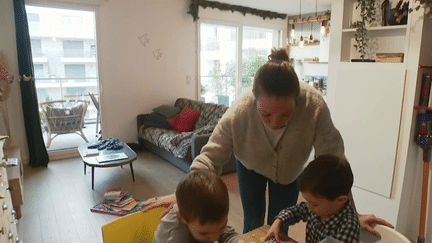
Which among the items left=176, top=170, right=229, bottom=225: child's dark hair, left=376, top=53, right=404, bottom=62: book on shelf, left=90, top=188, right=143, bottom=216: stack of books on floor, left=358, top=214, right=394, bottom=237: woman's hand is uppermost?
left=376, top=53, right=404, bottom=62: book on shelf

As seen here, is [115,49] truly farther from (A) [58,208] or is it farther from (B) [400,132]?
(B) [400,132]

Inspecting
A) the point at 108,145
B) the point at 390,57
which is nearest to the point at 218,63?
the point at 108,145

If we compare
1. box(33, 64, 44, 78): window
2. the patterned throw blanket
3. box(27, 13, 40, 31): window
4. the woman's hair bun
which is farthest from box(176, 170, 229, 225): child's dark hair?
box(33, 64, 44, 78): window

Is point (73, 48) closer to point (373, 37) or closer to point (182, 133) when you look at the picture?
point (182, 133)

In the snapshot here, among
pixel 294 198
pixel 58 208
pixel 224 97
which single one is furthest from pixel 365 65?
pixel 224 97

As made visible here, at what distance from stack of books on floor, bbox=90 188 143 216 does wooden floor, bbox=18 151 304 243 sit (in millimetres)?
74

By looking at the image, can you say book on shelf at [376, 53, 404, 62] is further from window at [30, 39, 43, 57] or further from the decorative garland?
window at [30, 39, 43, 57]

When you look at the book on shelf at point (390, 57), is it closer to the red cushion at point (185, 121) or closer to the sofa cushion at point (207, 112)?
the sofa cushion at point (207, 112)

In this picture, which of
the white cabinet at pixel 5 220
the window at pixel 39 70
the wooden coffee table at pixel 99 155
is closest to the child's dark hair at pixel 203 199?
the white cabinet at pixel 5 220

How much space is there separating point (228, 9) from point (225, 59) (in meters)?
0.99

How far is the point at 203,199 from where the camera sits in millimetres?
896

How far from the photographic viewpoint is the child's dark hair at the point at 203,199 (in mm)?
896

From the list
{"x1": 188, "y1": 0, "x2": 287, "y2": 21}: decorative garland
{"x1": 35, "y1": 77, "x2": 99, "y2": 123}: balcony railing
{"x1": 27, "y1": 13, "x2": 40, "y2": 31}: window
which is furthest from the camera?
{"x1": 35, "y1": 77, "x2": 99, "y2": 123}: balcony railing

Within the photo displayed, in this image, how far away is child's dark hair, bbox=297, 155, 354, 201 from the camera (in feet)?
3.29
